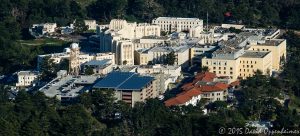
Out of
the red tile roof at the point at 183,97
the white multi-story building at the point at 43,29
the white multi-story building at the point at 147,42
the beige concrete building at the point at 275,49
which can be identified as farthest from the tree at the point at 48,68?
the beige concrete building at the point at 275,49

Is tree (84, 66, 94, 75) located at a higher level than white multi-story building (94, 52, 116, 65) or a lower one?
lower

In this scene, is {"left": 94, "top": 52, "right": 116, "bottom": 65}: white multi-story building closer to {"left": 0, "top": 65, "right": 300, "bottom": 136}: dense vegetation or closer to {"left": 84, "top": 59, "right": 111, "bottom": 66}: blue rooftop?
{"left": 84, "top": 59, "right": 111, "bottom": 66}: blue rooftop

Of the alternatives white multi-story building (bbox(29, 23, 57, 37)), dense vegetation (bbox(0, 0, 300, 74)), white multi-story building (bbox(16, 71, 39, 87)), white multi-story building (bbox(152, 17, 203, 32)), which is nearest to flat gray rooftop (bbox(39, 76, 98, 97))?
white multi-story building (bbox(16, 71, 39, 87))

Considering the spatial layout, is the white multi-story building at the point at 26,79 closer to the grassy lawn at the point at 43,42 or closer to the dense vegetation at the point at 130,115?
the dense vegetation at the point at 130,115

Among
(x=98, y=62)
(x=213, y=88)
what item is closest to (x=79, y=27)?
(x=98, y=62)

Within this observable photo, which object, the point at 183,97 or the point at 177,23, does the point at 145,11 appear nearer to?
the point at 177,23

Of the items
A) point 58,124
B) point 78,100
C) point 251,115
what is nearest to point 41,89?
point 78,100
